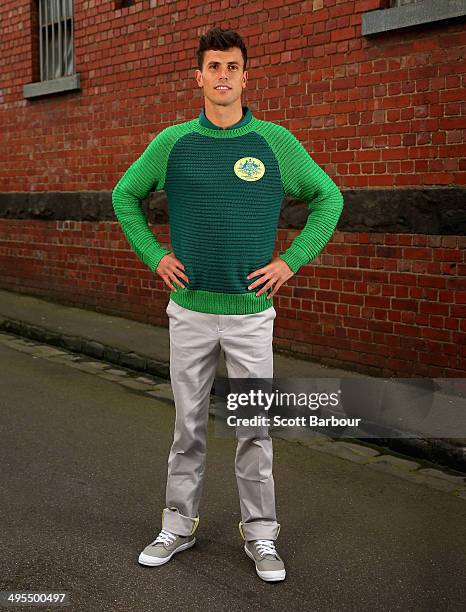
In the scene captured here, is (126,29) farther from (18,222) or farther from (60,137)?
(18,222)

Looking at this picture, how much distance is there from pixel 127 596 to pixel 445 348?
3910 millimetres

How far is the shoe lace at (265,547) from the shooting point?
13.0 feet

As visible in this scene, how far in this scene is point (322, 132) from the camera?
25.9 feet

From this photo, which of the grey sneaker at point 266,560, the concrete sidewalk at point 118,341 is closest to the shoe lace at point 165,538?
the grey sneaker at point 266,560

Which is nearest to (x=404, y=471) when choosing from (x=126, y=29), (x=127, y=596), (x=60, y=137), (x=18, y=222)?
(x=127, y=596)

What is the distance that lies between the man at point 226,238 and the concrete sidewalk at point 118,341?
1943mm

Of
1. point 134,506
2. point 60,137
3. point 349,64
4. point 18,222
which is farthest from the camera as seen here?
point 18,222

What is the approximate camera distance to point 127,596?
3.71 m

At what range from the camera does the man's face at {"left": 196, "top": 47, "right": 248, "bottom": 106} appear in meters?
3.79

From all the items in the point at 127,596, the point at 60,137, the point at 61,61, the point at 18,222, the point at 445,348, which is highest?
the point at 61,61

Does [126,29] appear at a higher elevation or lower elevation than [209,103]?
higher

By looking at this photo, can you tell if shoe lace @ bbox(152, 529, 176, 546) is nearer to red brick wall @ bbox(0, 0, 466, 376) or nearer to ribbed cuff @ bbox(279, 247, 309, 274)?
ribbed cuff @ bbox(279, 247, 309, 274)

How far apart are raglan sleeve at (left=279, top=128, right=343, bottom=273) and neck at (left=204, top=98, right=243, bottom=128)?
212 mm

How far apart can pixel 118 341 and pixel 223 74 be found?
549 cm
